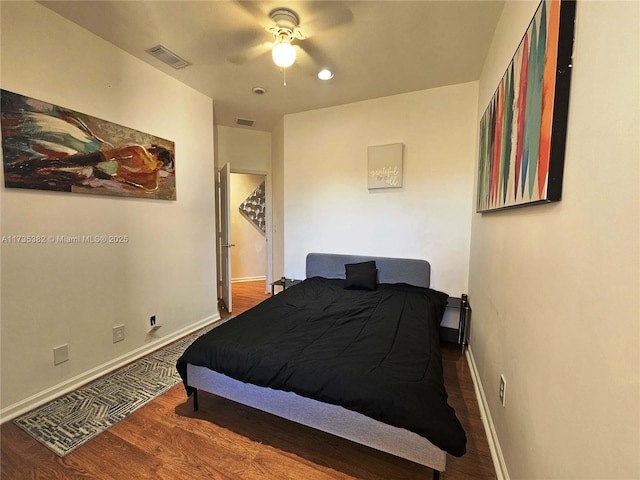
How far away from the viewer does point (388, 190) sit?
3.23 m

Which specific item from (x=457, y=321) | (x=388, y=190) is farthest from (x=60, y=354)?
(x=457, y=321)

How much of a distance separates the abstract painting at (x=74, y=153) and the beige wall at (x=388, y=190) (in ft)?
5.56

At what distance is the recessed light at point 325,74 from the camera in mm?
2592

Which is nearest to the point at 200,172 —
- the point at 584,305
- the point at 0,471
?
the point at 0,471

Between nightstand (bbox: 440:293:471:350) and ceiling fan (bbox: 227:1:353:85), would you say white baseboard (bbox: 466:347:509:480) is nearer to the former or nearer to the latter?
nightstand (bbox: 440:293:471:350)

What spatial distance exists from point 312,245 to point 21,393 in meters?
2.85

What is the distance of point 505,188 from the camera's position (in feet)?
4.86

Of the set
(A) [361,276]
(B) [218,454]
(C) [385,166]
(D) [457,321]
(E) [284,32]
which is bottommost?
(B) [218,454]

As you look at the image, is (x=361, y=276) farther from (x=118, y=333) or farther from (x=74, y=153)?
(x=74, y=153)

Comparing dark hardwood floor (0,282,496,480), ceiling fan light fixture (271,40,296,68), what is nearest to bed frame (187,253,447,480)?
dark hardwood floor (0,282,496,480)

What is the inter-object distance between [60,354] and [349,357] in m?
2.17

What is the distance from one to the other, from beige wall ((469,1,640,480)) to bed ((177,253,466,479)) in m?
0.41

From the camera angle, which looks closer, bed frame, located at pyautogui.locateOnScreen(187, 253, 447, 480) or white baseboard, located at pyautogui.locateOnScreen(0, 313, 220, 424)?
bed frame, located at pyautogui.locateOnScreen(187, 253, 447, 480)

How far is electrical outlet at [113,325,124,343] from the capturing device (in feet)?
7.73
